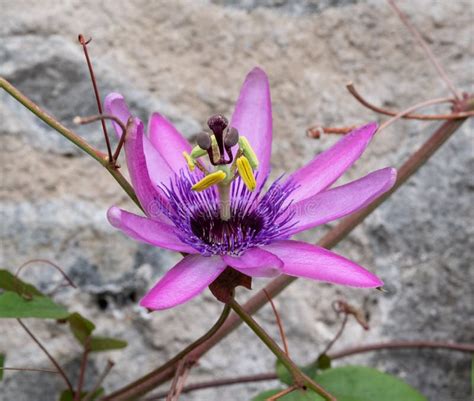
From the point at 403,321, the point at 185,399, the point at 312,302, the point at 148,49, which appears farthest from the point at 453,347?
the point at 148,49

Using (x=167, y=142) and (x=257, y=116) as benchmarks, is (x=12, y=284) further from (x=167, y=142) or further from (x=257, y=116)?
(x=257, y=116)

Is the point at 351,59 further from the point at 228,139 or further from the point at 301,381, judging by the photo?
the point at 301,381

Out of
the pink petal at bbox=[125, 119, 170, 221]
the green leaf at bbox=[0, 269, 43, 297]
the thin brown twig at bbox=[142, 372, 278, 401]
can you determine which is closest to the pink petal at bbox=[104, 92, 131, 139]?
the pink petal at bbox=[125, 119, 170, 221]


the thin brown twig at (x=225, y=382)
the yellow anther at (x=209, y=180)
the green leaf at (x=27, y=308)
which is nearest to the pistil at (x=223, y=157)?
the yellow anther at (x=209, y=180)

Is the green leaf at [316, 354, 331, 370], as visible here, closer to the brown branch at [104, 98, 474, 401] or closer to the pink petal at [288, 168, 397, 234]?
the brown branch at [104, 98, 474, 401]

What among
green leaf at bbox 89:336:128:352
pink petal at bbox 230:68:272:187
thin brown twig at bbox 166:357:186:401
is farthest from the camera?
green leaf at bbox 89:336:128:352

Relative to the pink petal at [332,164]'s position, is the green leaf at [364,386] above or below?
below

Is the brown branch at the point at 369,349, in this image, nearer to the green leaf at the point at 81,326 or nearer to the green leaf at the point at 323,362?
the green leaf at the point at 323,362
